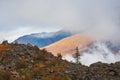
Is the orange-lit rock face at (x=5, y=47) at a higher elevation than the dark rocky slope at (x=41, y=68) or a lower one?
higher

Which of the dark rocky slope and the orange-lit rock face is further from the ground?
the orange-lit rock face

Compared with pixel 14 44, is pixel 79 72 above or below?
below

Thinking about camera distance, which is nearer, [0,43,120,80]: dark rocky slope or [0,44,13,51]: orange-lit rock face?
[0,43,120,80]: dark rocky slope

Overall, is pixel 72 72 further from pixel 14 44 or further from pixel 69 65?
pixel 14 44

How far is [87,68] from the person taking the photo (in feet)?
107

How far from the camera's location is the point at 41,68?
31.5 m

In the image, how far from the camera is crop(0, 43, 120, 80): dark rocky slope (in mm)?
29344

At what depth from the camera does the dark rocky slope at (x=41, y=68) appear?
2934 centimetres

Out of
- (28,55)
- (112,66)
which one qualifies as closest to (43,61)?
(28,55)

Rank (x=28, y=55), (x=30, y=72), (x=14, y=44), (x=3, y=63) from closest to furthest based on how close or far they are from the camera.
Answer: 1. (x=30, y=72)
2. (x=3, y=63)
3. (x=28, y=55)
4. (x=14, y=44)

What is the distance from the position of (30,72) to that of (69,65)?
482 centimetres

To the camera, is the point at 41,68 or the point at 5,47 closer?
the point at 41,68

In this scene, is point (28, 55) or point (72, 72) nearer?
point (72, 72)

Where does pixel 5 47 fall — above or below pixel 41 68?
above
